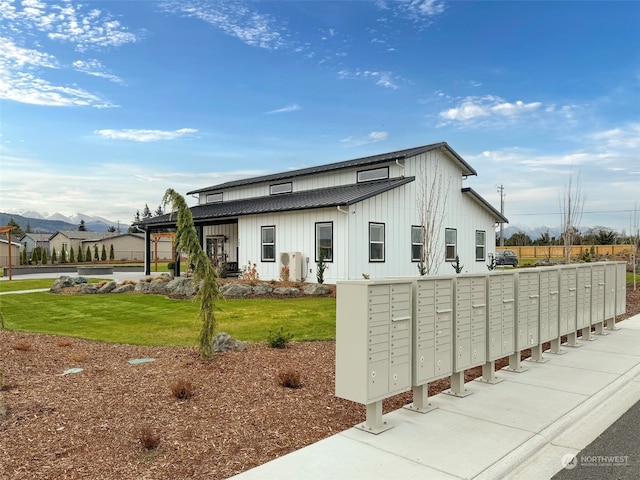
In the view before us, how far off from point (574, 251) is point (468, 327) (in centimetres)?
4423

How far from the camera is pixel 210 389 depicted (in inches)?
203

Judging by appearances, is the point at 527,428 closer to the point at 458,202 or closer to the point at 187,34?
the point at 187,34

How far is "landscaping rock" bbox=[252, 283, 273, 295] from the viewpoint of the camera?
1571 cm

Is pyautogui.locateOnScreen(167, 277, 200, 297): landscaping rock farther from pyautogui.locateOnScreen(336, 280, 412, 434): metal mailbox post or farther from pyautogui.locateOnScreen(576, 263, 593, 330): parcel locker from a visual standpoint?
pyautogui.locateOnScreen(336, 280, 412, 434): metal mailbox post

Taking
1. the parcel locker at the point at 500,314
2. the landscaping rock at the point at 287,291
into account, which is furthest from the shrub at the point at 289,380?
the landscaping rock at the point at 287,291

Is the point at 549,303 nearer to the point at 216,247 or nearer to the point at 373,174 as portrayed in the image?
the point at 373,174

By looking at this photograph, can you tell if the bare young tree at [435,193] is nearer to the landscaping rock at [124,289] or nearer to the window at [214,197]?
the landscaping rock at [124,289]

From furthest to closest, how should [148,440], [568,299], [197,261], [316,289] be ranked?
[316,289] < [568,299] < [197,261] < [148,440]

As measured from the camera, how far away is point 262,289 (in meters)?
15.8

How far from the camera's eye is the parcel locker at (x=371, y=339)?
13.3 ft

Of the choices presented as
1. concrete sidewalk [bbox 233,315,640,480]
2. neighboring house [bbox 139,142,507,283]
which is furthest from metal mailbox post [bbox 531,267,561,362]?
neighboring house [bbox 139,142,507,283]

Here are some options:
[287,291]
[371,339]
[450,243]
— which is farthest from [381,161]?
[371,339]

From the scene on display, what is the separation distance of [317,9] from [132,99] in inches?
267

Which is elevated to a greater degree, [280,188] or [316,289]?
[280,188]
